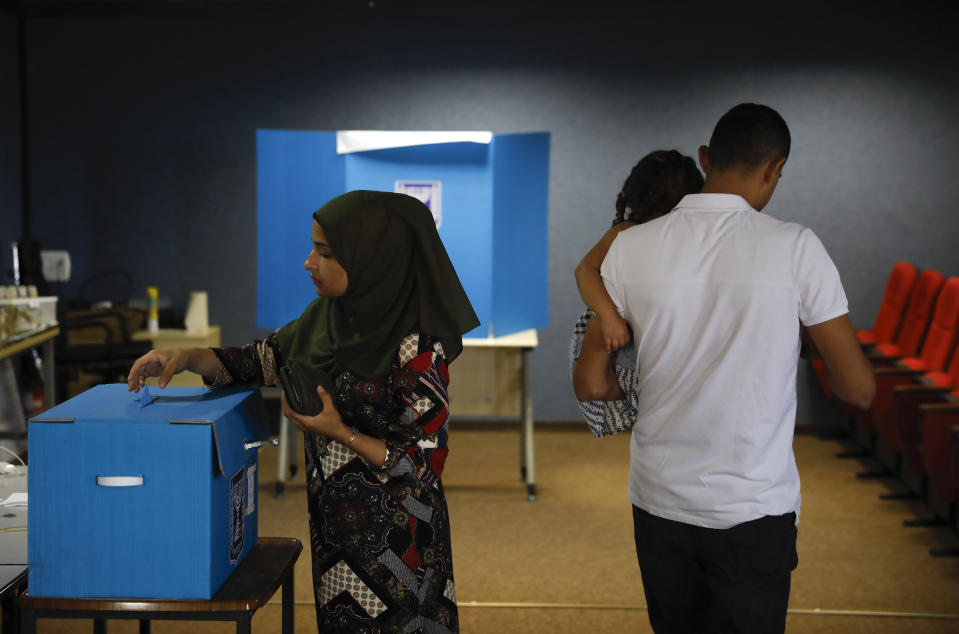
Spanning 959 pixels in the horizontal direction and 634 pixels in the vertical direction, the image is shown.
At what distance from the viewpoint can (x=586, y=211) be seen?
6223 mm

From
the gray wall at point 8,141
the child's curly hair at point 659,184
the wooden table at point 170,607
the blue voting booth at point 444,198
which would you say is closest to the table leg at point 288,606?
the wooden table at point 170,607

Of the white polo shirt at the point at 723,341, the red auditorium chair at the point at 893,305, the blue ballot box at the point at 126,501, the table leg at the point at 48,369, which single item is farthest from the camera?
the red auditorium chair at the point at 893,305

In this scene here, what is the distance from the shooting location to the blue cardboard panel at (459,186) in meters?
4.64

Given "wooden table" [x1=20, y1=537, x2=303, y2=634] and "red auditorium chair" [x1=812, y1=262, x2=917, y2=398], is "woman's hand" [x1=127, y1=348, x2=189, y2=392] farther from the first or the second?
"red auditorium chair" [x1=812, y1=262, x2=917, y2=398]

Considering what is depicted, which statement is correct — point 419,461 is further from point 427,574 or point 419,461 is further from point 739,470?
point 739,470

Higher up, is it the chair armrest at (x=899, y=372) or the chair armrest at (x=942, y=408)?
the chair armrest at (x=899, y=372)

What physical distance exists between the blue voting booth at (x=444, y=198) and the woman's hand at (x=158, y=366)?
2.59 m

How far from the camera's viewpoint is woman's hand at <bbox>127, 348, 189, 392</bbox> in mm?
1817

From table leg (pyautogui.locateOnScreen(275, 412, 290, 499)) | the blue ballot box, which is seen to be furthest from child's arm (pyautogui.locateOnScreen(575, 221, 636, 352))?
table leg (pyautogui.locateOnScreen(275, 412, 290, 499))

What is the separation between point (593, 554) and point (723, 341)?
251 cm

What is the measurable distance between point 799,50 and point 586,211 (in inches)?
66.0

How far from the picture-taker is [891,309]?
5668 millimetres

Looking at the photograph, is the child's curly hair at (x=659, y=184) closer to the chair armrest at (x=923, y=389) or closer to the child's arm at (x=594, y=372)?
the child's arm at (x=594, y=372)

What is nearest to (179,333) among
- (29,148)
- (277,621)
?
(29,148)
